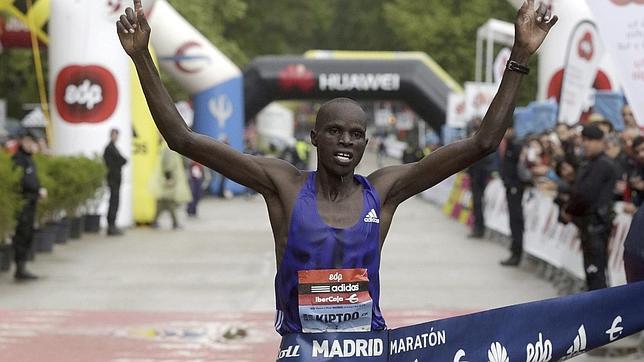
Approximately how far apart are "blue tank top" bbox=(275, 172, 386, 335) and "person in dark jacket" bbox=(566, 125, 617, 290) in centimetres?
617

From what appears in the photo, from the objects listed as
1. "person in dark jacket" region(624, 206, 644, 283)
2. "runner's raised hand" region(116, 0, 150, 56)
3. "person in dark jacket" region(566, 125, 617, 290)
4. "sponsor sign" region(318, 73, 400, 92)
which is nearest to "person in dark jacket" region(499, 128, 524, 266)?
"person in dark jacket" region(566, 125, 617, 290)

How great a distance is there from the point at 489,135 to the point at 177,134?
3.69 feet

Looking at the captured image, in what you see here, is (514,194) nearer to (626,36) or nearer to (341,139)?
(626,36)

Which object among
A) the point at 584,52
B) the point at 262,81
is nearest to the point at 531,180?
the point at 584,52

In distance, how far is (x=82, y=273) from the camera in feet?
49.3

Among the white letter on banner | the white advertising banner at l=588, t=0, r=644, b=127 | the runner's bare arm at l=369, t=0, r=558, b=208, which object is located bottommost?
the white letter on banner

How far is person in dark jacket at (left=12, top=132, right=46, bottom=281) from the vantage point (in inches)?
541

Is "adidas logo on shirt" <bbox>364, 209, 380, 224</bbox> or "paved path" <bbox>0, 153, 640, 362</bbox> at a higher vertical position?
"adidas logo on shirt" <bbox>364, 209, 380, 224</bbox>

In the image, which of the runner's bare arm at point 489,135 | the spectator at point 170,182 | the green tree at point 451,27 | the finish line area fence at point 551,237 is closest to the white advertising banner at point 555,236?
the finish line area fence at point 551,237

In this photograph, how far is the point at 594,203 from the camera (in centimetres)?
Result: 1054

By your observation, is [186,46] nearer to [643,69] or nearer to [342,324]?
[643,69]

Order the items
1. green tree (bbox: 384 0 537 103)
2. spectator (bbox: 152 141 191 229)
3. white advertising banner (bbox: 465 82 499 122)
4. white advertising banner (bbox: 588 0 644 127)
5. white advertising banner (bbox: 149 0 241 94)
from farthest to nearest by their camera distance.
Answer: green tree (bbox: 384 0 537 103), white advertising banner (bbox: 465 82 499 122), white advertising banner (bbox: 149 0 241 94), spectator (bbox: 152 141 191 229), white advertising banner (bbox: 588 0 644 127)

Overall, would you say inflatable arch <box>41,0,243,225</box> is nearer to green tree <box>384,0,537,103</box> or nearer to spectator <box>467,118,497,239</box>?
spectator <box>467,118,497,239</box>

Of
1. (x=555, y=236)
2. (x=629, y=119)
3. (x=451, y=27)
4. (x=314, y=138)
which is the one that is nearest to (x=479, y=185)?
(x=555, y=236)
